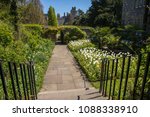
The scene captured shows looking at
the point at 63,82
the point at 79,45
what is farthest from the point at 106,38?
the point at 63,82

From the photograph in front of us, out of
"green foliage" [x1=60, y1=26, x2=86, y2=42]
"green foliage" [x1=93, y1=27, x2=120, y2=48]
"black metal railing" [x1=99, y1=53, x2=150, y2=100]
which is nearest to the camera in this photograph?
"black metal railing" [x1=99, y1=53, x2=150, y2=100]

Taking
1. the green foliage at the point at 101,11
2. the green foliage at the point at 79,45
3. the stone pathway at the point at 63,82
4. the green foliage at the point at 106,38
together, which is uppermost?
the green foliage at the point at 101,11

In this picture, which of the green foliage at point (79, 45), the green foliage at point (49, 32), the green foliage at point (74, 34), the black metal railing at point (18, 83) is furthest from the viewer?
the green foliage at point (49, 32)

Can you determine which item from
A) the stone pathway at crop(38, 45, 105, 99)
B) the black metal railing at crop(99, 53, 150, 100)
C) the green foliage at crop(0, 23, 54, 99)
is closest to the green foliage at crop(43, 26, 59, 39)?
the green foliage at crop(0, 23, 54, 99)

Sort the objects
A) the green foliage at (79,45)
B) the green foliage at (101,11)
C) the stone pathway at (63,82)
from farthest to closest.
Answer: the green foliage at (101,11)
the green foliage at (79,45)
the stone pathway at (63,82)

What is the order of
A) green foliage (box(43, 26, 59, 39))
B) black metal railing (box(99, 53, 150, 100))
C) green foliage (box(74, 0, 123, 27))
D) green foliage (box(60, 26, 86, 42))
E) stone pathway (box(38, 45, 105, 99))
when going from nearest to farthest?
black metal railing (box(99, 53, 150, 100)) < stone pathway (box(38, 45, 105, 99)) < green foliage (box(60, 26, 86, 42)) < green foliage (box(43, 26, 59, 39)) < green foliage (box(74, 0, 123, 27))

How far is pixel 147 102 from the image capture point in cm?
280

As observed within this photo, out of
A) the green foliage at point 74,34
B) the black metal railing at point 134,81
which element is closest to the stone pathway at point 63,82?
the black metal railing at point 134,81

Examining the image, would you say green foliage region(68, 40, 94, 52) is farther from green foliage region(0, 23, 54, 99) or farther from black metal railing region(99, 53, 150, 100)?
black metal railing region(99, 53, 150, 100)

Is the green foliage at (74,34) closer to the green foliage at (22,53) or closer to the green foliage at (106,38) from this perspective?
the green foliage at (106,38)

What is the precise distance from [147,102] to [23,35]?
13.2 m

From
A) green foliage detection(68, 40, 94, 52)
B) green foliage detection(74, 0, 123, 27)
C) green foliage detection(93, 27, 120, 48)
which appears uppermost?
green foliage detection(74, 0, 123, 27)

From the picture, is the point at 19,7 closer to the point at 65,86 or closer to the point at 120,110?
the point at 65,86

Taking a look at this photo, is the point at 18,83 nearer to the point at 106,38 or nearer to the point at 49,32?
the point at 106,38
